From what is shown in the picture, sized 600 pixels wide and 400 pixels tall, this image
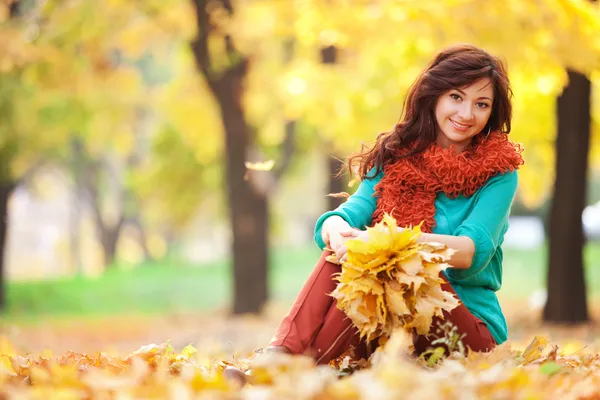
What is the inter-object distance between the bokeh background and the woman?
100 centimetres

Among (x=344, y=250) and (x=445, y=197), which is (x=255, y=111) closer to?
(x=445, y=197)

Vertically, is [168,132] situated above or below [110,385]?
above

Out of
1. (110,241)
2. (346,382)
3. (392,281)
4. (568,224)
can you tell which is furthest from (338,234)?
(110,241)

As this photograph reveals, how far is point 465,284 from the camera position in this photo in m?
3.18

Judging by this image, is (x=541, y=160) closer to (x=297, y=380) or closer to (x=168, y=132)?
(x=168, y=132)

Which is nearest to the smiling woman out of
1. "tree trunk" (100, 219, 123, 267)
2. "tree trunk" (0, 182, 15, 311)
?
"tree trunk" (0, 182, 15, 311)

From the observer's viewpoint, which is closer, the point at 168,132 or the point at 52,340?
the point at 52,340

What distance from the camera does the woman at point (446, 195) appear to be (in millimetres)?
2949

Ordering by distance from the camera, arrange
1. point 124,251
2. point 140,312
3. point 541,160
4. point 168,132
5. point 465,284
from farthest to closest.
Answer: point 124,251
point 168,132
point 140,312
point 541,160
point 465,284

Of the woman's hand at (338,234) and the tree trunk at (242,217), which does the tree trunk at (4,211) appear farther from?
the woman's hand at (338,234)

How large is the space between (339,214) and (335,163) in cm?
933

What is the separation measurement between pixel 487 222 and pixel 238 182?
8.22 meters

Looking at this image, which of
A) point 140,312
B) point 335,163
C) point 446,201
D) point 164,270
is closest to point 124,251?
point 164,270

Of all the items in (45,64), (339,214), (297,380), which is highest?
(45,64)
